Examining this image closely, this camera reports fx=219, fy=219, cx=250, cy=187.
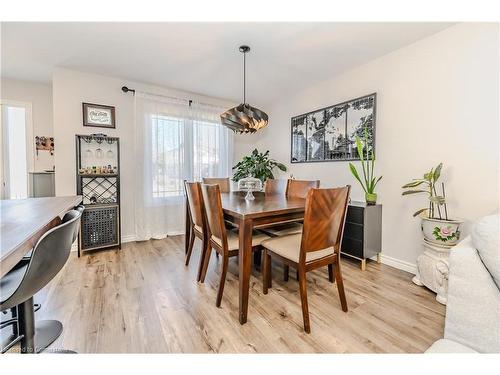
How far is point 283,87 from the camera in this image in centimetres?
341

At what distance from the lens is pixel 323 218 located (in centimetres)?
146

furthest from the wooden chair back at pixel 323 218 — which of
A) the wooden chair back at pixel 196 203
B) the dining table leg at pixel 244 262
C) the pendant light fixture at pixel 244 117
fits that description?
the pendant light fixture at pixel 244 117

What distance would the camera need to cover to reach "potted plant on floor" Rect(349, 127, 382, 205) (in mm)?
2404

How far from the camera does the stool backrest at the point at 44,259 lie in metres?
0.80

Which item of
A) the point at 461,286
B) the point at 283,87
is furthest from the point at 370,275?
the point at 283,87

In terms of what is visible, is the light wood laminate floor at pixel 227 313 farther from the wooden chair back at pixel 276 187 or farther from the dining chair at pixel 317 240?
the wooden chair back at pixel 276 187

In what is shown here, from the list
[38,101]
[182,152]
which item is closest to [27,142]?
[38,101]

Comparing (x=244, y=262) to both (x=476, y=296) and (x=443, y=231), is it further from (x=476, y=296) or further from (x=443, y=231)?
(x=443, y=231)

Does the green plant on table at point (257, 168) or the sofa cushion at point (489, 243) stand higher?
the green plant on table at point (257, 168)

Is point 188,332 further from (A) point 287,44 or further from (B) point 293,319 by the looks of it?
(A) point 287,44

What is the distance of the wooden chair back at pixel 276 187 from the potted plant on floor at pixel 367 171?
0.81 meters

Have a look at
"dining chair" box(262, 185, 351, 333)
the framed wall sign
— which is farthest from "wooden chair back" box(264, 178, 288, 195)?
the framed wall sign

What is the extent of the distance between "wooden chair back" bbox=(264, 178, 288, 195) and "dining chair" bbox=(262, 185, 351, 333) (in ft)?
3.81

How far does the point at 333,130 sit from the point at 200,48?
1908 millimetres
